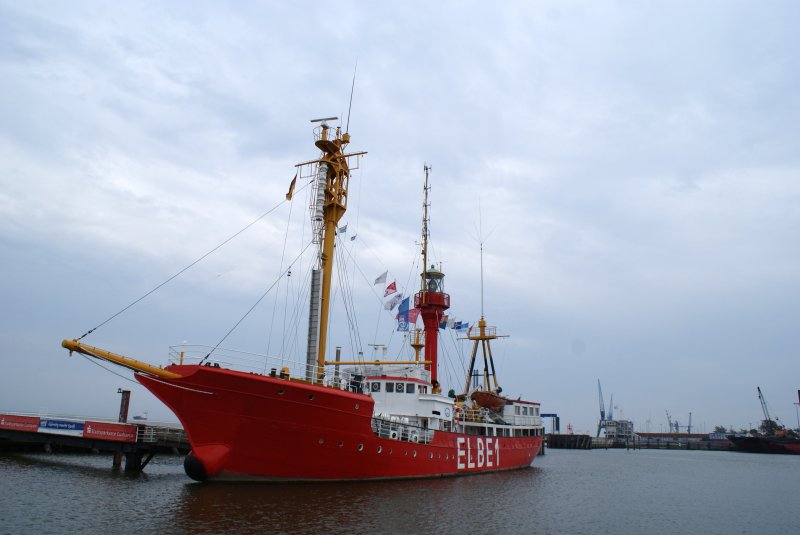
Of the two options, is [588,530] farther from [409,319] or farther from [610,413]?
[610,413]

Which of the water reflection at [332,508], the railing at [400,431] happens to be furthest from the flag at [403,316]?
the water reflection at [332,508]

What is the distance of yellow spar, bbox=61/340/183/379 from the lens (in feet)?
62.7

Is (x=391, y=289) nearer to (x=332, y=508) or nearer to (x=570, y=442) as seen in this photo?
(x=332, y=508)

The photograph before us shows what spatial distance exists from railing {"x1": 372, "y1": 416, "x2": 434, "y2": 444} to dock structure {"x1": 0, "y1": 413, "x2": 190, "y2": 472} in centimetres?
1121

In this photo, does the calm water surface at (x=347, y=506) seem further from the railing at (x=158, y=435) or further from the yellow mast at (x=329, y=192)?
the yellow mast at (x=329, y=192)

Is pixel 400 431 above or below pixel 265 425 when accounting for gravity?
below

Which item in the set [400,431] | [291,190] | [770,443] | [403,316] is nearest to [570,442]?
[770,443]

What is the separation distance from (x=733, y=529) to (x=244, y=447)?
18300 mm

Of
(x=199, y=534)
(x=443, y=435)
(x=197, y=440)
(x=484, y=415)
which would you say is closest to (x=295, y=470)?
(x=197, y=440)

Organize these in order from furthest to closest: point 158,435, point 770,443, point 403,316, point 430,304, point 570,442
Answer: point 570,442
point 770,443
point 430,304
point 403,316
point 158,435

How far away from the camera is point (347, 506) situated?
18312 mm

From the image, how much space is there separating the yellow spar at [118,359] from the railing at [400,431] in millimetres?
8966

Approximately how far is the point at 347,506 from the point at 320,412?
3.61 metres

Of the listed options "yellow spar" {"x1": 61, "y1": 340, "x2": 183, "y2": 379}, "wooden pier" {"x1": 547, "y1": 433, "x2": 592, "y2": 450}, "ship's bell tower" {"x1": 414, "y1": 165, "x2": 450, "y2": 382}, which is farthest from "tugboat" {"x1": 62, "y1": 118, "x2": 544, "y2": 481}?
"wooden pier" {"x1": 547, "y1": 433, "x2": 592, "y2": 450}
